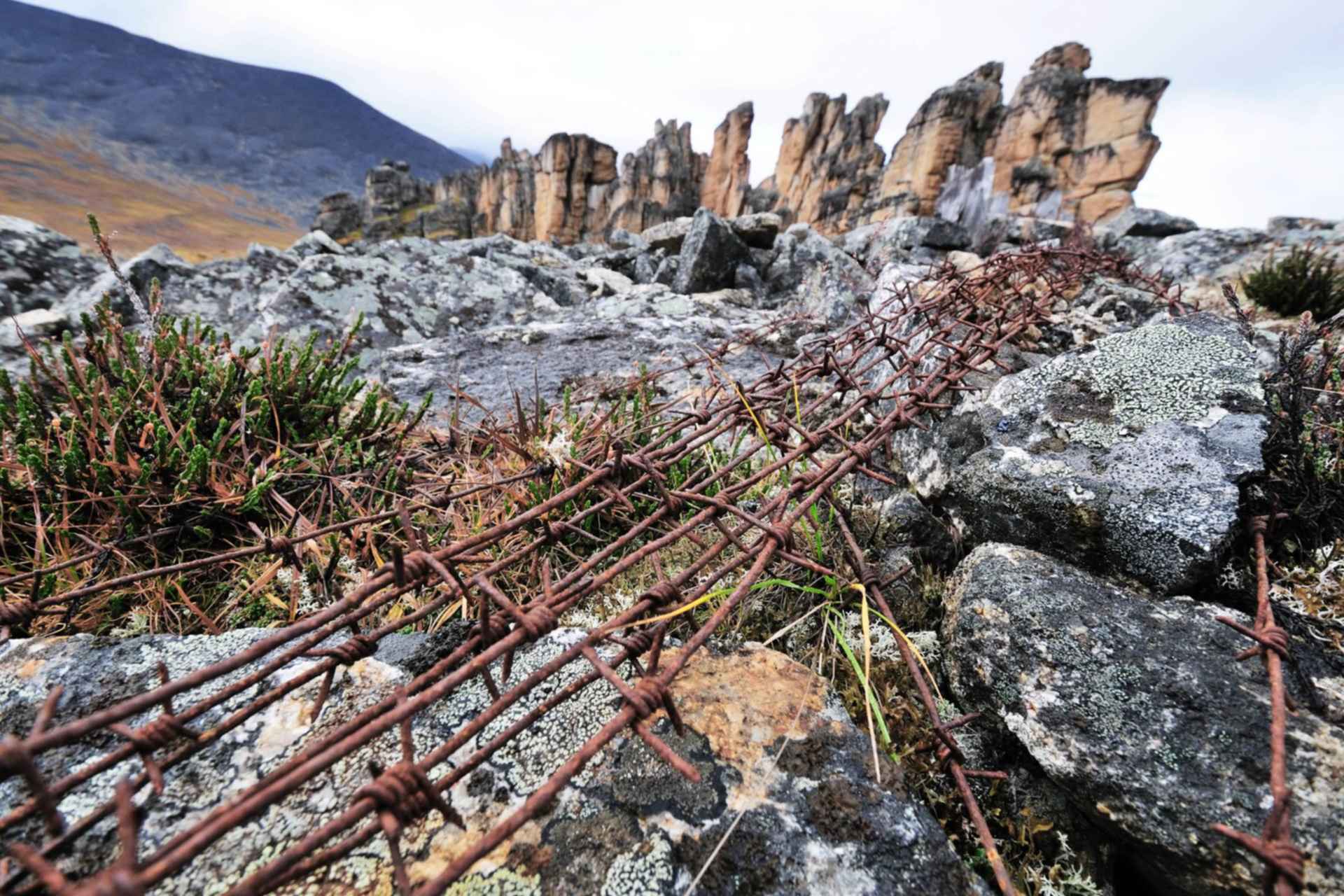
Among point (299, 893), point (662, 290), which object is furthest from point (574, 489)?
point (662, 290)

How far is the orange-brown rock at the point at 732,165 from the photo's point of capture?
→ 62469 millimetres

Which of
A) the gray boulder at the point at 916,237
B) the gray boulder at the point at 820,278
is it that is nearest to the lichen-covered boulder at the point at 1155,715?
the gray boulder at the point at 820,278

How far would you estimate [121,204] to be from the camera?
61.2 m

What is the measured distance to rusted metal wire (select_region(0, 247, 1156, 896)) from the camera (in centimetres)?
73

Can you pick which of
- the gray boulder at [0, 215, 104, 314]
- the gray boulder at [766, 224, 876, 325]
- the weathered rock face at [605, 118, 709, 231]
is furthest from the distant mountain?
the gray boulder at [766, 224, 876, 325]

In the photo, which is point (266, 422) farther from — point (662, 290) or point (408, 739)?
point (662, 290)

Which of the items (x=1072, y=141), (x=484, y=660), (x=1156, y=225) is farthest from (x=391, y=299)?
(x=1072, y=141)

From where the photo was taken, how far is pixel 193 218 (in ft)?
214

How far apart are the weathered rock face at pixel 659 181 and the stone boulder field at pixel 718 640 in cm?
6198

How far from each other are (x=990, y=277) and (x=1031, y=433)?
1794mm

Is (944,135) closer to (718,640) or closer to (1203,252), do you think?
(1203,252)

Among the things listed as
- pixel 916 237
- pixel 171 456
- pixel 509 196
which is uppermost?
pixel 509 196

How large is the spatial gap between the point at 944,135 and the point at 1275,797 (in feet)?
181

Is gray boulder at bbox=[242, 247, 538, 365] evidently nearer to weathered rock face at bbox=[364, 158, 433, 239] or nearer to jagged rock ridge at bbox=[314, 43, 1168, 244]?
jagged rock ridge at bbox=[314, 43, 1168, 244]
